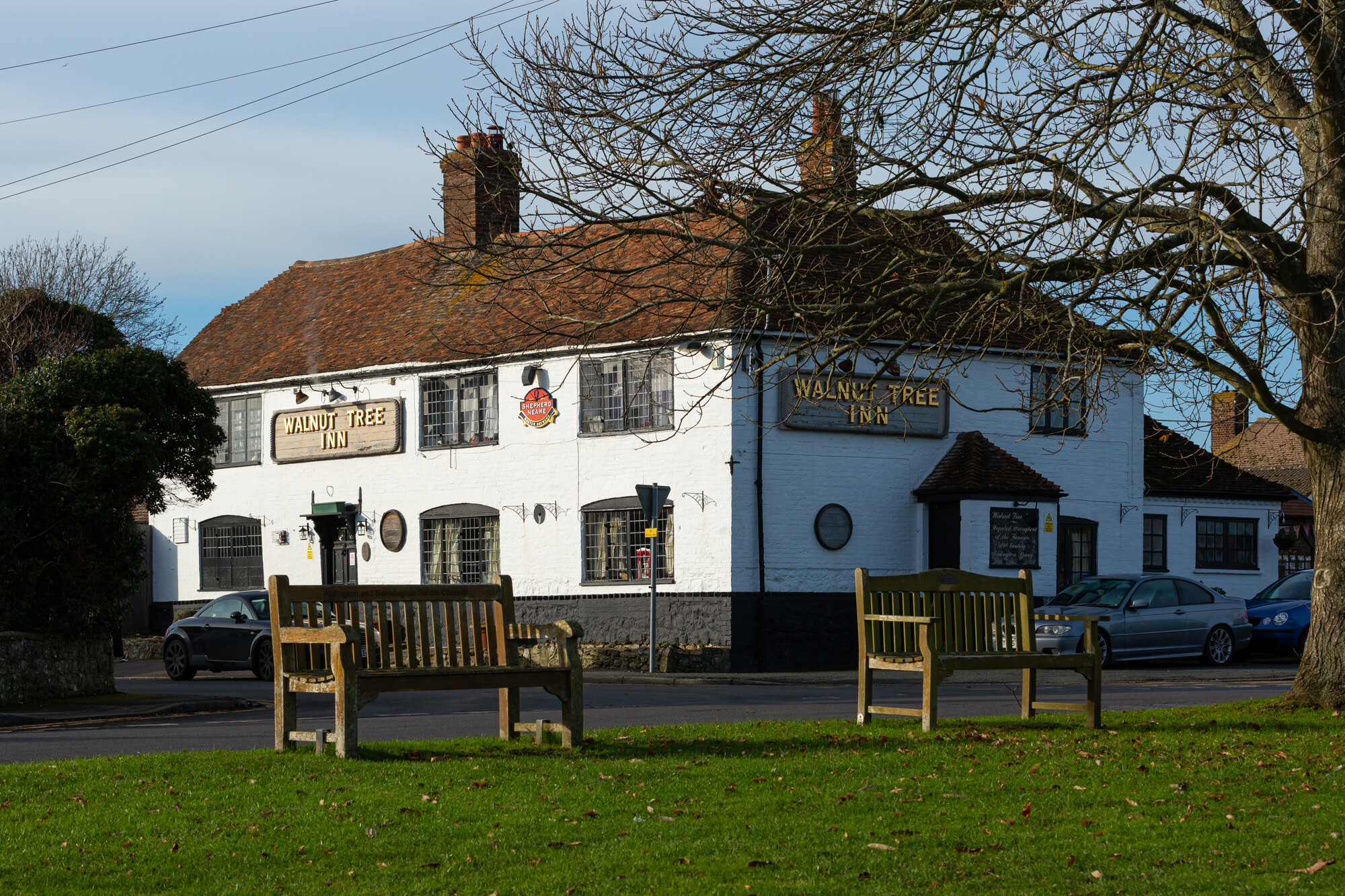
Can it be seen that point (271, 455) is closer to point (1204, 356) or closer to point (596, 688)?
point (596, 688)

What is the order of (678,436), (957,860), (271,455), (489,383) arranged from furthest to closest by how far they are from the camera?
(271,455), (489,383), (678,436), (957,860)

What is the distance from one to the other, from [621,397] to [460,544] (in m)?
5.14

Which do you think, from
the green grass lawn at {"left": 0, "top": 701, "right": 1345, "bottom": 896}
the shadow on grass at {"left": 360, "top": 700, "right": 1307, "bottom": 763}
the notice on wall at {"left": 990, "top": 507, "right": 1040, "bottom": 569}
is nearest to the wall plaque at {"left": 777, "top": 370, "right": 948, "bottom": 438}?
the notice on wall at {"left": 990, "top": 507, "right": 1040, "bottom": 569}

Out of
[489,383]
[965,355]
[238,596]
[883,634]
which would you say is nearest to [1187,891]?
[883,634]

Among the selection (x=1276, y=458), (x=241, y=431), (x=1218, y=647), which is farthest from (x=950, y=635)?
(x=1276, y=458)

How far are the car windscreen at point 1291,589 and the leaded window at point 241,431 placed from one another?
22.0 m

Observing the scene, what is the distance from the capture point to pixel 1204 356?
41.3 feet

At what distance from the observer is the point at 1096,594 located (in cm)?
2703

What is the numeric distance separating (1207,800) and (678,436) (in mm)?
20618

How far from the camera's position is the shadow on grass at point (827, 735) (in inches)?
410

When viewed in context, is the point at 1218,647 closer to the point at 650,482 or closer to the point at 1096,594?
the point at 1096,594

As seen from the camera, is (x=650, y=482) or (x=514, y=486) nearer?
(x=650, y=482)

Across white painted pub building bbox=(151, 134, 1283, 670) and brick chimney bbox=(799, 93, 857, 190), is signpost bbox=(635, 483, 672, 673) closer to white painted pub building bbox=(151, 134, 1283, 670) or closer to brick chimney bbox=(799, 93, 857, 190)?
white painted pub building bbox=(151, 134, 1283, 670)

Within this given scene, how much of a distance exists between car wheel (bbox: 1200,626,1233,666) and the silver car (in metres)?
0.01
